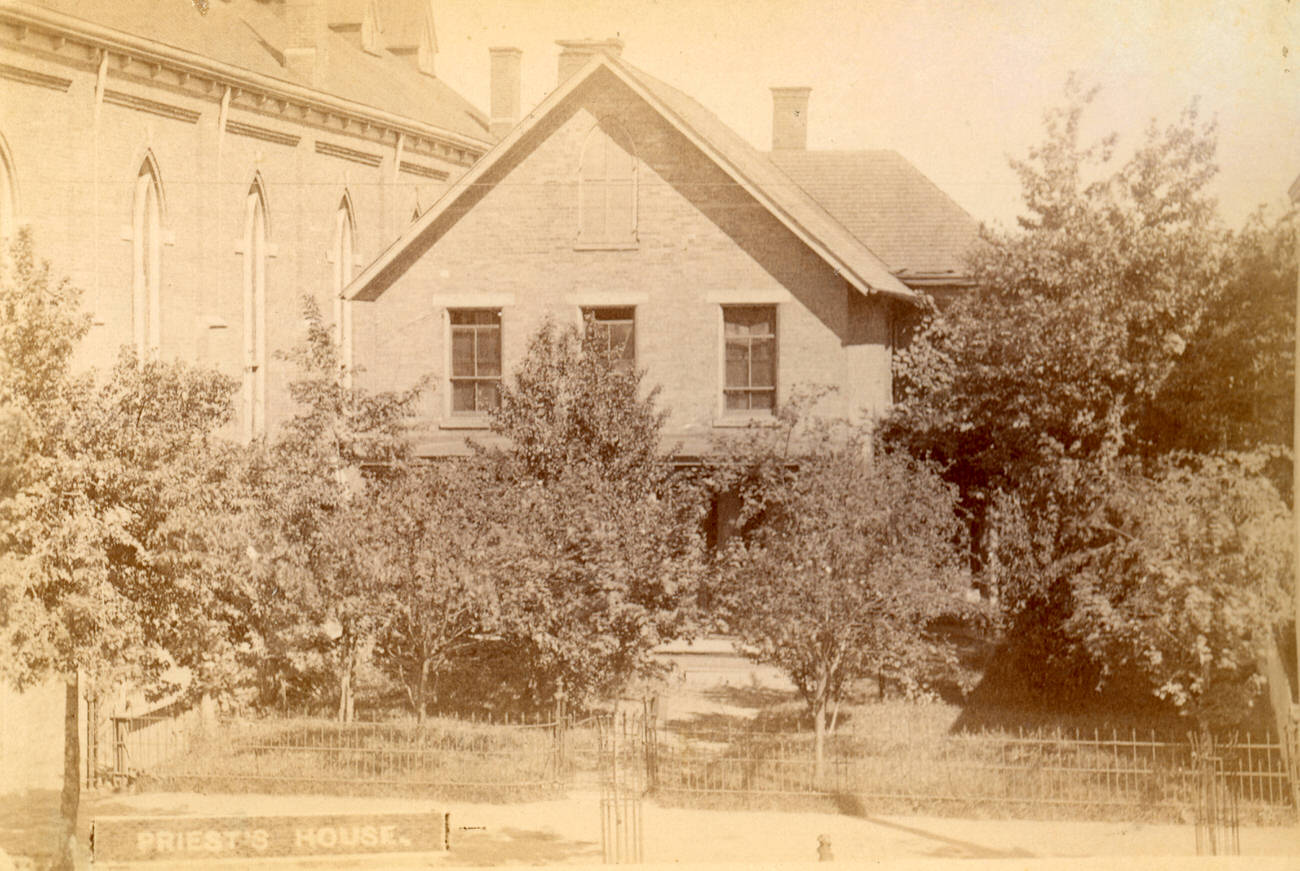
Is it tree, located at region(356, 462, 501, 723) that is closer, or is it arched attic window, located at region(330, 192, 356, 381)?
→ tree, located at region(356, 462, 501, 723)

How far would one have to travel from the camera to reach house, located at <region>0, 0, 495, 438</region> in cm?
1502

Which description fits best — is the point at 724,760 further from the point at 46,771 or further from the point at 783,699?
the point at 46,771

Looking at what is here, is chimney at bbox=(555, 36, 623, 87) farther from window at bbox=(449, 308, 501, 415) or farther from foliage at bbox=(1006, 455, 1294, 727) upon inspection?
foliage at bbox=(1006, 455, 1294, 727)

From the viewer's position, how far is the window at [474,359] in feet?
59.4

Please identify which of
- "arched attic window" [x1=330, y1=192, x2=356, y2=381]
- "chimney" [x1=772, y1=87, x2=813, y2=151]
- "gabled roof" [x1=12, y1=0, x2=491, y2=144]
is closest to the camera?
"gabled roof" [x1=12, y1=0, x2=491, y2=144]

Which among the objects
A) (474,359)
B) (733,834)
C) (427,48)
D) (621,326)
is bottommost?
(733,834)

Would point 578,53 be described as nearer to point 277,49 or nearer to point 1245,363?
point 277,49

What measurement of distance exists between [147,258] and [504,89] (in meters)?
5.62

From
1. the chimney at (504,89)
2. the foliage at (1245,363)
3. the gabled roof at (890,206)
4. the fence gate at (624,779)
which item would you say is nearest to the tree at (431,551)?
the fence gate at (624,779)

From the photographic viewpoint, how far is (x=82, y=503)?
11.8 metres

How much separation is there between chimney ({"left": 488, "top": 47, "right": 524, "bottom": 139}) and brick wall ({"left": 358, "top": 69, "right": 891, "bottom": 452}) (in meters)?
0.82

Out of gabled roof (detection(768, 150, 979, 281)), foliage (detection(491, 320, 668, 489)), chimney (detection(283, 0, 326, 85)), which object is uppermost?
chimney (detection(283, 0, 326, 85))

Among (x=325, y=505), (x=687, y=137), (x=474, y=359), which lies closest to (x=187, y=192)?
(x=474, y=359)

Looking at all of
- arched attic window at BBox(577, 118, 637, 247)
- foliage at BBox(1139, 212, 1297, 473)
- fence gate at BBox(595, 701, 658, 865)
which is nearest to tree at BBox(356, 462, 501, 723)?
fence gate at BBox(595, 701, 658, 865)
